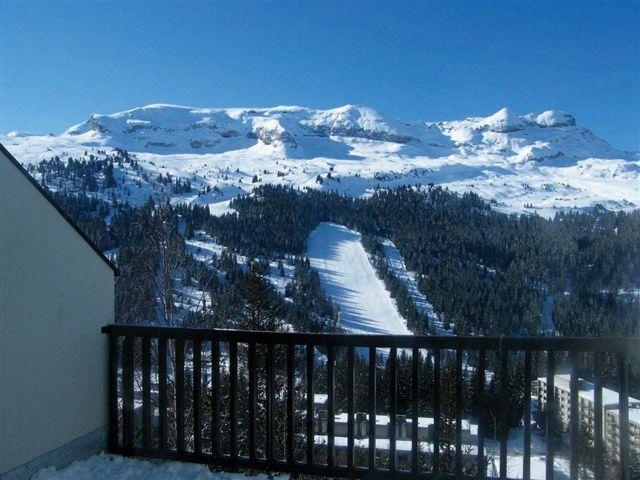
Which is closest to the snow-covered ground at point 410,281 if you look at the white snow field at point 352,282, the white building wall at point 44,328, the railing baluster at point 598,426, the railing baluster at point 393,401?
the white snow field at point 352,282

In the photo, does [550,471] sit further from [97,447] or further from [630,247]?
[630,247]

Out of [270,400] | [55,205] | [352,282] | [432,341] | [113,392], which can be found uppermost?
[55,205]

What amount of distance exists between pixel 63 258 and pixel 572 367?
3.68m

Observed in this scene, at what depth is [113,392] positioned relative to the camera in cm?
407

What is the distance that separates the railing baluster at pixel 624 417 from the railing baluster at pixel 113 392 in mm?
3800

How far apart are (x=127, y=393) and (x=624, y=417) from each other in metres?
3.72

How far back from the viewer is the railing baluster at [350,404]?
339 centimetres

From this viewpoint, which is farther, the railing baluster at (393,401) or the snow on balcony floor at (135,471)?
the snow on balcony floor at (135,471)

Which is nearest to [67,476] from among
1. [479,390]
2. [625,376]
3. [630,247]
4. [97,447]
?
[97,447]

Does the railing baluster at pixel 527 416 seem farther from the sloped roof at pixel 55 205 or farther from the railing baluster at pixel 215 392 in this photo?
the sloped roof at pixel 55 205

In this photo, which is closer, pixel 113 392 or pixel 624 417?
pixel 624 417

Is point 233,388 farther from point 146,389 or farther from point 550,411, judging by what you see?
point 550,411

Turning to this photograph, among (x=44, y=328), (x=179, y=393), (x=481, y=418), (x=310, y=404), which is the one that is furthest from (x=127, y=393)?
(x=481, y=418)

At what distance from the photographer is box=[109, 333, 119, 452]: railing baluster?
404 cm
